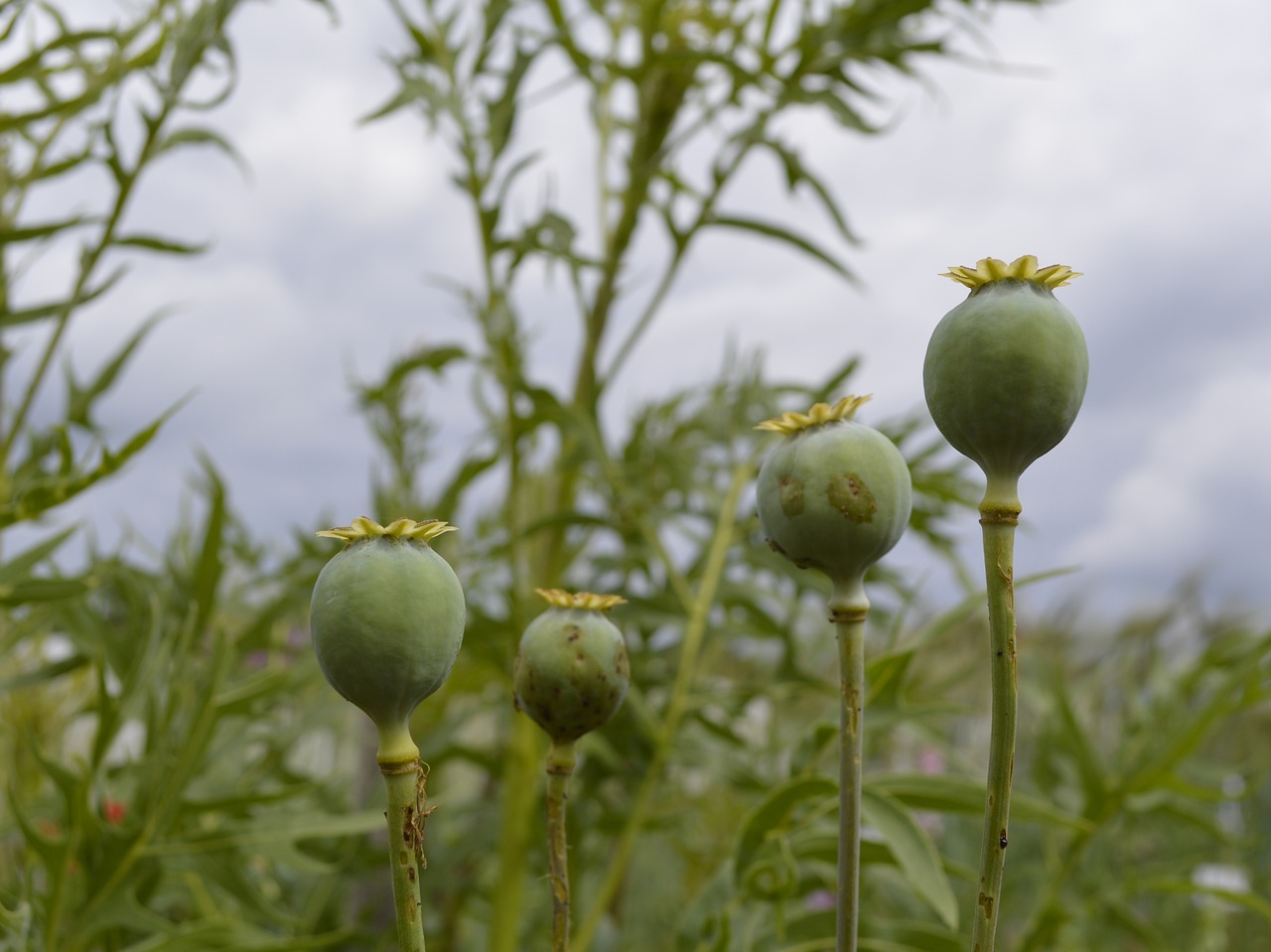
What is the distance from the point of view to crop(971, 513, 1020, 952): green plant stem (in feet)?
0.52

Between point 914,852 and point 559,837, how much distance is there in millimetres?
186

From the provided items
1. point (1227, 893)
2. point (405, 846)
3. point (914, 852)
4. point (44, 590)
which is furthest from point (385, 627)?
point (1227, 893)

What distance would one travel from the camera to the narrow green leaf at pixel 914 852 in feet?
1.11

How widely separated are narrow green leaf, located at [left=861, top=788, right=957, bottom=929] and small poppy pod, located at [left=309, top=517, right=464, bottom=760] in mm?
215

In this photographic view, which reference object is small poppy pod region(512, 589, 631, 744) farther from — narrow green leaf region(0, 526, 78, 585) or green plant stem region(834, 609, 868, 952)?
narrow green leaf region(0, 526, 78, 585)

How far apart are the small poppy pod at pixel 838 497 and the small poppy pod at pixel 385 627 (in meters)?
0.06

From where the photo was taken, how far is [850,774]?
18 cm

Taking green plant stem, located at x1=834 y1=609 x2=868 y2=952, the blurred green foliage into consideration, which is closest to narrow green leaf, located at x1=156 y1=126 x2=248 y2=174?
the blurred green foliage

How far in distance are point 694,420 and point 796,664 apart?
0.26 metres

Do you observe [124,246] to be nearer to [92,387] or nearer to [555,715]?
[92,387]

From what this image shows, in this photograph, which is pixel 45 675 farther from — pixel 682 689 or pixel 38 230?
pixel 682 689

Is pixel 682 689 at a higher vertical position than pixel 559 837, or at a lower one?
lower

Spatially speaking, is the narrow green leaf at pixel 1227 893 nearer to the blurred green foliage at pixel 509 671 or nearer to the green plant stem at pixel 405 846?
the blurred green foliage at pixel 509 671

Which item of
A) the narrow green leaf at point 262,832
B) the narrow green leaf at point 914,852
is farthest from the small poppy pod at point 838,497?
the narrow green leaf at point 262,832
